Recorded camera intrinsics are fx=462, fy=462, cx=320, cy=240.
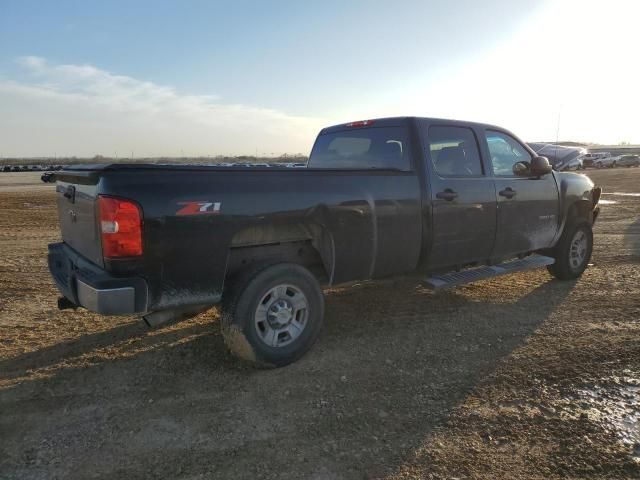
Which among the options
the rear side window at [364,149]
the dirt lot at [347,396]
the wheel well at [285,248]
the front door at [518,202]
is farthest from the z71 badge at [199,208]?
the front door at [518,202]

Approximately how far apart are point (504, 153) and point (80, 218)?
14.8 ft

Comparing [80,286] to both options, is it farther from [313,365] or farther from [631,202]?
[631,202]

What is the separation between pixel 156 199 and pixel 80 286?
0.84m

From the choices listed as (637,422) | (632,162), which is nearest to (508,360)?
(637,422)

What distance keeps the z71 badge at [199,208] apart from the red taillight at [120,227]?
28 centimetres

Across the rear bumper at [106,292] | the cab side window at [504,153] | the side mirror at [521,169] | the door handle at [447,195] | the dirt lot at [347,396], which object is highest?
Result: the cab side window at [504,153]

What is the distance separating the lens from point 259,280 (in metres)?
3.51

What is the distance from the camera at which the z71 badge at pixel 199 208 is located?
311cm

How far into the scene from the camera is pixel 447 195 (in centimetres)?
456

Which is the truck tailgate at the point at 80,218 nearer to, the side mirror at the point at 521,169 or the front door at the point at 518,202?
the front door at the point at 518,202

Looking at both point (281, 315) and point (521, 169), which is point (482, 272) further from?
point (281, 315)

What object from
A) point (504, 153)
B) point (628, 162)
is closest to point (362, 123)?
point (504, 153)

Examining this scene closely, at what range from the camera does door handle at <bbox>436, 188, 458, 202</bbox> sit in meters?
4.51

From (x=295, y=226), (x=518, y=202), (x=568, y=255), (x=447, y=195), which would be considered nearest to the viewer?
(x=295, y=226)
